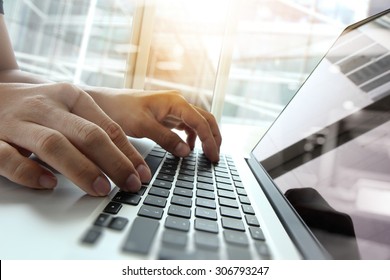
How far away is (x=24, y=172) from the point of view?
289 mm

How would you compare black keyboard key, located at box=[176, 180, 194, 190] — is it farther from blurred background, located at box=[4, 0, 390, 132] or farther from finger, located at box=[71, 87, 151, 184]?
blurred background, located at box=[4, 0, 390, 132]

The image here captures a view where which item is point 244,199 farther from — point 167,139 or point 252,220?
point 167,139

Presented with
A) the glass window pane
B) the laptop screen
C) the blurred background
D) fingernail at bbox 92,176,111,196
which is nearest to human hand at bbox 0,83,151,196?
fingernail at bbox 92,176,111,196

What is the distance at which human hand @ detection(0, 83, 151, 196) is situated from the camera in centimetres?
29

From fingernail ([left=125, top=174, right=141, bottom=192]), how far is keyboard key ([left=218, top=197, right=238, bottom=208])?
0.34 ft

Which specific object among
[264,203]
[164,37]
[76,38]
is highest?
[164,37]

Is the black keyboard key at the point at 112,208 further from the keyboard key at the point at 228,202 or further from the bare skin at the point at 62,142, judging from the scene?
the keyboard key at the point at 228,202

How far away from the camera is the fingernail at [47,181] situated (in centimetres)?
29

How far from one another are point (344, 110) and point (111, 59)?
2.35 m

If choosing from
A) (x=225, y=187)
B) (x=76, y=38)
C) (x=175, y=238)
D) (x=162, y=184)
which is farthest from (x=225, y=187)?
(x=76, y=38)

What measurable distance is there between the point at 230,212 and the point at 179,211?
0.07 metres

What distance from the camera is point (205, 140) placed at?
24.0 inches

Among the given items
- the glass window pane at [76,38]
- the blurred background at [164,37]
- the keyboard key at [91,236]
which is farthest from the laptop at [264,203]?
the glass window pane at [76,38]

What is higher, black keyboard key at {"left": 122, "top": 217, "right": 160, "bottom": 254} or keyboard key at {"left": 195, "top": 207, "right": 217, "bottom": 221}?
black keyboard key at {"left": 122, "top": 217, "right": 160, "bottom": 254}
